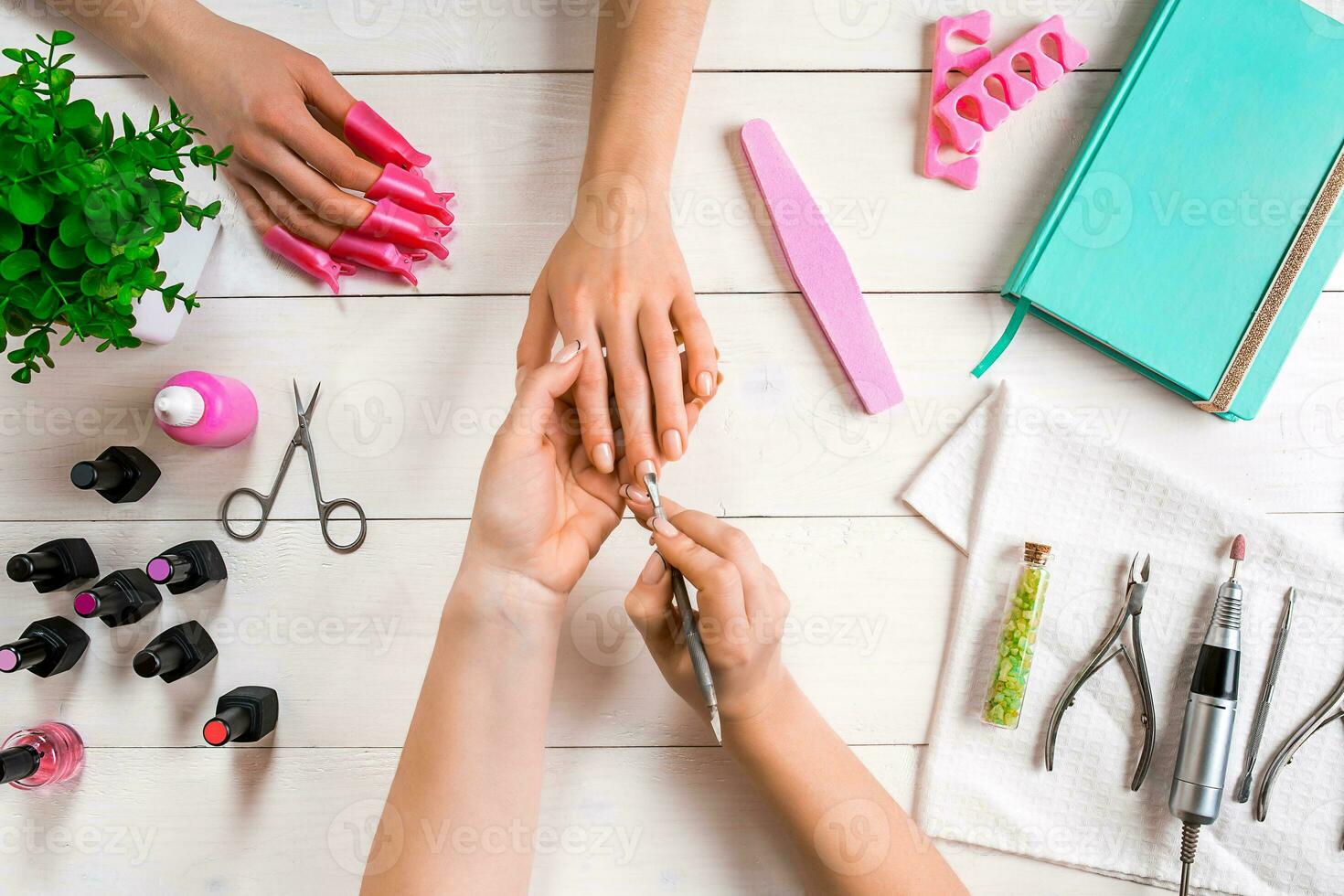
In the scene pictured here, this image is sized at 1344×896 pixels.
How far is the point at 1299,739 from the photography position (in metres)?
0.78

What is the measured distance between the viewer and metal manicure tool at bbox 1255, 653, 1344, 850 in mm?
777

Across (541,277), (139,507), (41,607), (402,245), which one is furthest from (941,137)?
A: (41,607)

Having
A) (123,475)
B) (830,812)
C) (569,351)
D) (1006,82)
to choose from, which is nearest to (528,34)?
(569,351)

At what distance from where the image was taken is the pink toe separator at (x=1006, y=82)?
31.7 inches

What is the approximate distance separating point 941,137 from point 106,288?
0.76 meters

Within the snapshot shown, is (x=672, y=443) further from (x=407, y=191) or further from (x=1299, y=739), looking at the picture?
(x=1299, y=739)

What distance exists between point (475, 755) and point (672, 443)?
0.29 m

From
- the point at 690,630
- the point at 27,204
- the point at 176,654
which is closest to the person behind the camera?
the point at 27,204

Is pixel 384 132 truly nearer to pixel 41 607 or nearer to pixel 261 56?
pixel 261 56

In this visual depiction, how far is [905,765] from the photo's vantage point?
808 mm

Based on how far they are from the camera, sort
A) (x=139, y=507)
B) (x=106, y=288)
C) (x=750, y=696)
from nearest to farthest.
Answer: (x=106, y=288) → (x=750, y=696) → (x=139, y=507)
